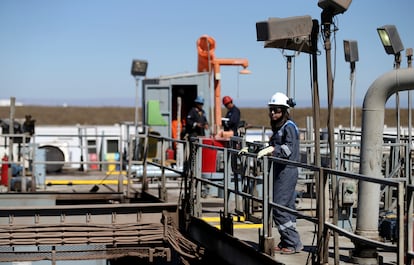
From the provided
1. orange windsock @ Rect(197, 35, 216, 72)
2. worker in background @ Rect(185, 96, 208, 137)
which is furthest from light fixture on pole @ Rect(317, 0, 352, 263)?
orange windsock @ Rect(197, 35, 216, 72)

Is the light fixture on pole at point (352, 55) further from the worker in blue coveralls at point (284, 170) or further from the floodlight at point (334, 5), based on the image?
the floodlight at point (334, 5)

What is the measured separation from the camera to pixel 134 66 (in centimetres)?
2222

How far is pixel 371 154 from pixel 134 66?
14650 millimetres

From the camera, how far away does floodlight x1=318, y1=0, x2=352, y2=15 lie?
7.88 metres

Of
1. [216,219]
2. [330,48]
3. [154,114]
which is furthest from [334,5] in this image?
[154,114]

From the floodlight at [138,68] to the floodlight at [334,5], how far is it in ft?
47.4

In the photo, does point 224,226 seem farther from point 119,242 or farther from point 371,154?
point 371,154

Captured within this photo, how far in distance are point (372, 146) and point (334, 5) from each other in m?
1.47

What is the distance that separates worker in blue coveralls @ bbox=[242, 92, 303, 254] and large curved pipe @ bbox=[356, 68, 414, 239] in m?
0.91

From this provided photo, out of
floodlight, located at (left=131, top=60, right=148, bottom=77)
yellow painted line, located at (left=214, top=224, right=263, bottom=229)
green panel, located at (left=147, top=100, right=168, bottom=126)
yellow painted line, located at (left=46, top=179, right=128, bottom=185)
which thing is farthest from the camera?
floodlight, located at (left=131, top=60, right=148, bottom=77)

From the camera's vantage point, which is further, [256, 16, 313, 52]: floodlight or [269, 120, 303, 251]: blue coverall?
[269, 120, 303, 251]: blue coverall

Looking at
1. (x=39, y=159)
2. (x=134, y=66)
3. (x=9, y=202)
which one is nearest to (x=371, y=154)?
(x=9, y=202)

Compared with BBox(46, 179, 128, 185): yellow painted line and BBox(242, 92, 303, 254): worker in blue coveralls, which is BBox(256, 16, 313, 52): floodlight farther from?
BBox(46, 179, 128, 185): yellow painted line

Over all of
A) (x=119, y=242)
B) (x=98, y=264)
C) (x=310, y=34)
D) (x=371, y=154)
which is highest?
(x=310, y=34)
